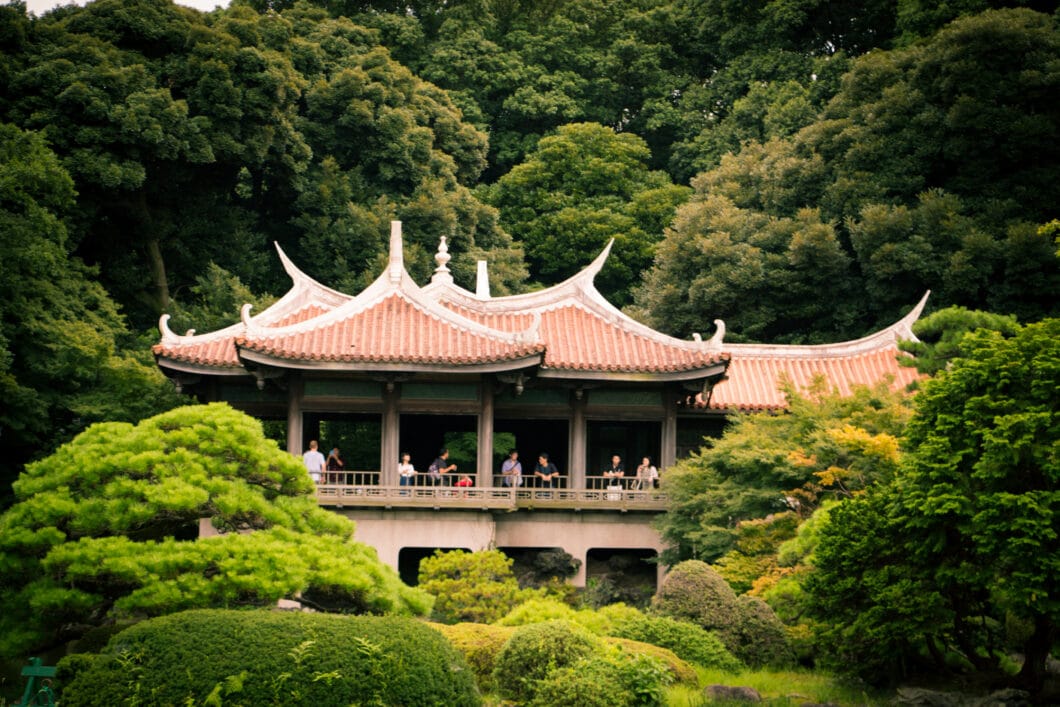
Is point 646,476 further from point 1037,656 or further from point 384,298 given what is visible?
A: point 1037,656

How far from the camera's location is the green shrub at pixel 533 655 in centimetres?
1427

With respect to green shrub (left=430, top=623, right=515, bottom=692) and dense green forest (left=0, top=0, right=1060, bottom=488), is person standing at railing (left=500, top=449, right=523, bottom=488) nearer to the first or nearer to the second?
dense green forest (left=0, top=0, right=1060, bottom=488)

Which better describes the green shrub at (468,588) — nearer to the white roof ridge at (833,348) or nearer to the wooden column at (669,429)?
the wooden column at (669,429)

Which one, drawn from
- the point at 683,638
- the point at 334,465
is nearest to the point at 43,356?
the point at 334,465

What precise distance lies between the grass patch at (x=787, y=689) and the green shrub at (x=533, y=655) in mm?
1075

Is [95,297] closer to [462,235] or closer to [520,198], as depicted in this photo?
[462,235]

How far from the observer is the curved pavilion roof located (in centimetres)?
2284

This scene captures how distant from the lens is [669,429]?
83.8 feet

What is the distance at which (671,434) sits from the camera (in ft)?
83.9

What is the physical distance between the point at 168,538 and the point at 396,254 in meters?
10.4

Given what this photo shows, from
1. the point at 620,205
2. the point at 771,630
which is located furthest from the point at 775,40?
the point at 771,630

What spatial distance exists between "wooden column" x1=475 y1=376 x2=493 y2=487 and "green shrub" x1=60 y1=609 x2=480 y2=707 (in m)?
10.6

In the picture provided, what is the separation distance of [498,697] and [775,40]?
33.5 metres

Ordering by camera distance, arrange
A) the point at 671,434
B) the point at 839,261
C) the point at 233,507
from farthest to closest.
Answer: the point at 839,261, the point at 671,434, the point at 233,507
